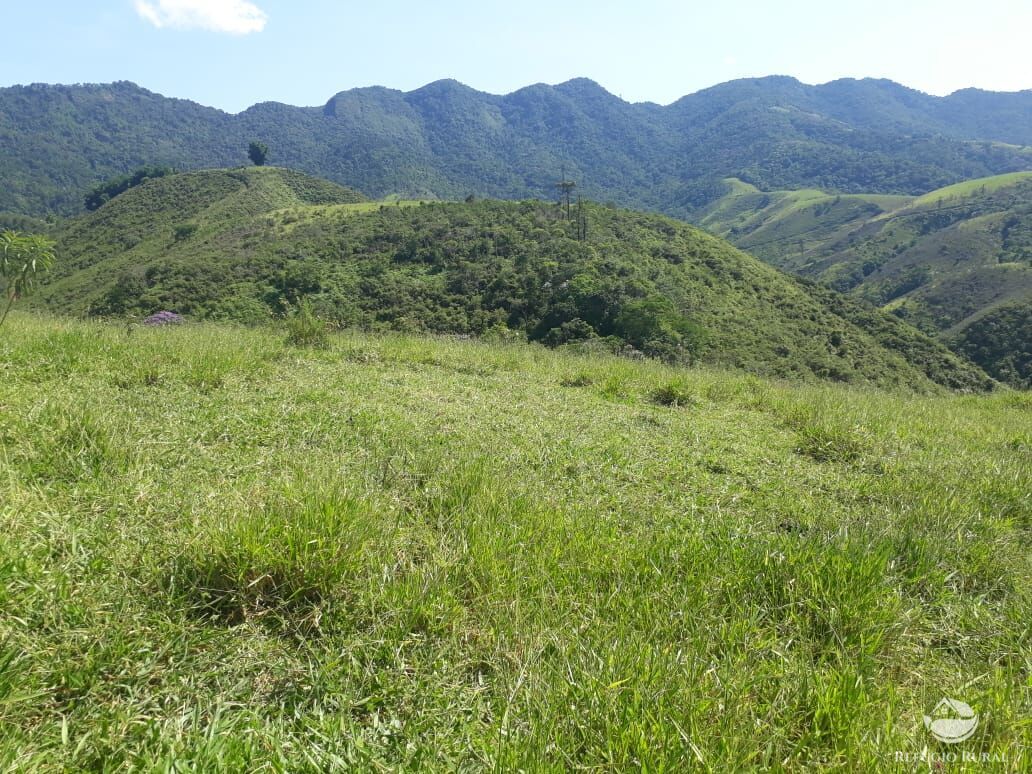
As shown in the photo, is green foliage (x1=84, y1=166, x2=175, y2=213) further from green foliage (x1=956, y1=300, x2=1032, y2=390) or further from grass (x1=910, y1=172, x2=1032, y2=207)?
grass (x1=910, y1=172, x2=1032, y2=207)

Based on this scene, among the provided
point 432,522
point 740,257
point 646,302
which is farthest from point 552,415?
point 740,257

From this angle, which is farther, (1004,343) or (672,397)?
(1004,343)

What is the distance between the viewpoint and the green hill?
3222 centimetres

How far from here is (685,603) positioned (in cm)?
221

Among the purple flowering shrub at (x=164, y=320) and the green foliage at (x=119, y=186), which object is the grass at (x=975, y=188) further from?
the green foliage at (x=119, y=186)

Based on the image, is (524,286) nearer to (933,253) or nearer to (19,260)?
(19,260)

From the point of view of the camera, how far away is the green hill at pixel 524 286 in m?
32.2

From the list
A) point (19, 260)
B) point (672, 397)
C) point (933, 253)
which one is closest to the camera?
point (19, 260)

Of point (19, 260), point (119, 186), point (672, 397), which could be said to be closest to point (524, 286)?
point (672, 397)

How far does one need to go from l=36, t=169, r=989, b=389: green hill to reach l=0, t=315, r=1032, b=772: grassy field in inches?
846

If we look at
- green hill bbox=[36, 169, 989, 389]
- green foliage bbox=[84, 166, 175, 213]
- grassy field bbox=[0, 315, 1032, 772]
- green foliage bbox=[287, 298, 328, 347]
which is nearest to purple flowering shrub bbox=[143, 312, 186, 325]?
green foliage bbox=[287, 298, 328, 347]

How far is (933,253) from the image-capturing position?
91188 millimetres

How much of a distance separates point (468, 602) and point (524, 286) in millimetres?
35217

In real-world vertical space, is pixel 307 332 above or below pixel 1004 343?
above
